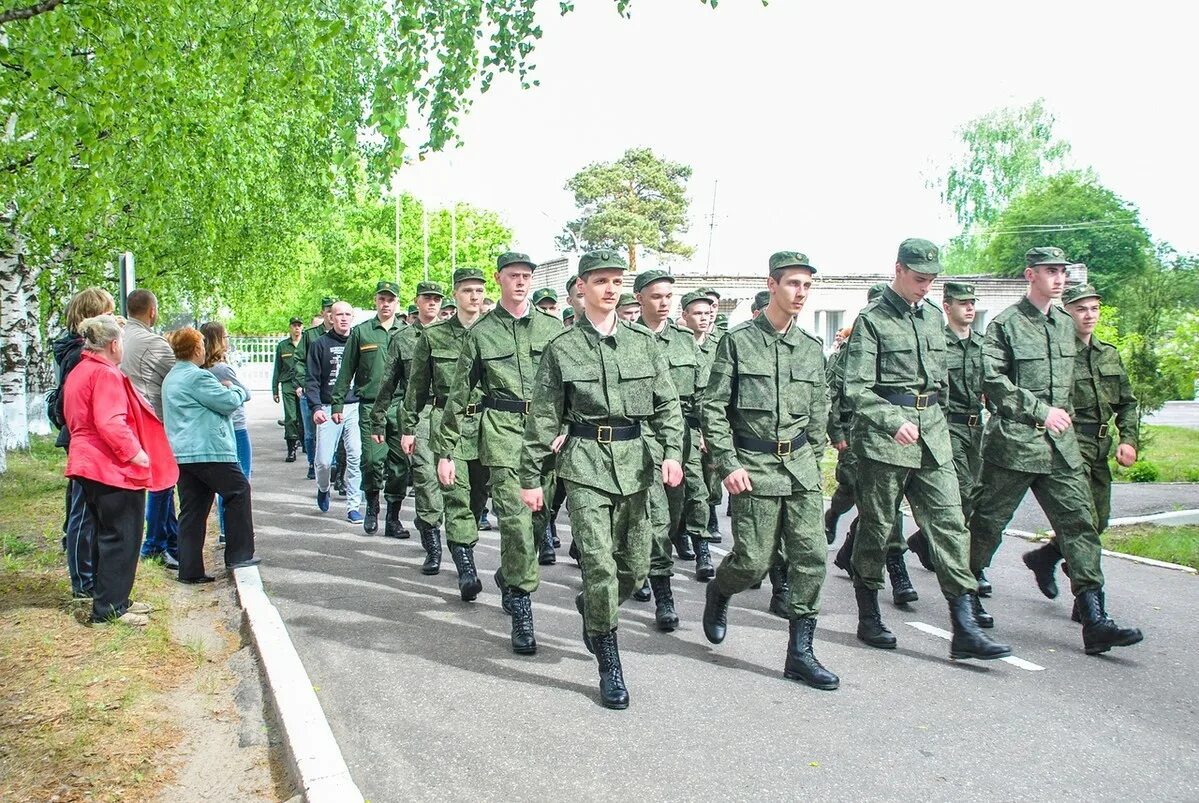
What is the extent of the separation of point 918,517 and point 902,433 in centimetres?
58

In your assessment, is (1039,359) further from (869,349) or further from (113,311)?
(113,311)

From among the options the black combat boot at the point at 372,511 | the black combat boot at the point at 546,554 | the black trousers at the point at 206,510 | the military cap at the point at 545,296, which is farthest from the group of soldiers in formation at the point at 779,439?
the military cap at the point at 545,296

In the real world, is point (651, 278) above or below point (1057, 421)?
above

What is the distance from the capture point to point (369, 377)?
11172 mm

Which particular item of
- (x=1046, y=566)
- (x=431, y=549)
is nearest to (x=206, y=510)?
(x=431, y=549)

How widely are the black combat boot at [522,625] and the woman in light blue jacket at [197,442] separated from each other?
9.73 ft

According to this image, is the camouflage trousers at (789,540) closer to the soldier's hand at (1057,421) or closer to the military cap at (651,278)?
the soldier's hand at (1057,421)

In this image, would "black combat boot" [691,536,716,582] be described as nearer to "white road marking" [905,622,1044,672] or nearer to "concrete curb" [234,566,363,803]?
"white road marking" [905,622,1044,672]

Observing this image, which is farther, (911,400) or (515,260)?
(515,260)

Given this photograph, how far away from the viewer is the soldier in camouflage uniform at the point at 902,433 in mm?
6320

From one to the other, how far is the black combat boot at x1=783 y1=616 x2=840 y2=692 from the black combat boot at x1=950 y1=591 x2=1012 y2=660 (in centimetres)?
78

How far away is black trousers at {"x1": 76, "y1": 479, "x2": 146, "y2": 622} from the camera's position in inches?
274

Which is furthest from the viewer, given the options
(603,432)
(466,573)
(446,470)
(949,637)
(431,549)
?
(431,549)

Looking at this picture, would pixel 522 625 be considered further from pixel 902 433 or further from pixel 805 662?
pixel 902 433
